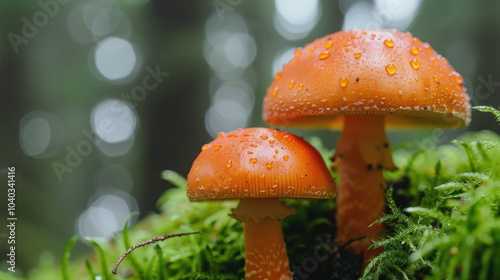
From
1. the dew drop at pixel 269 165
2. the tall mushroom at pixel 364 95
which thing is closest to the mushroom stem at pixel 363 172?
the tall mushroom at pixel 364 95

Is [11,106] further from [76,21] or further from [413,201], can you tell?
[413,201]

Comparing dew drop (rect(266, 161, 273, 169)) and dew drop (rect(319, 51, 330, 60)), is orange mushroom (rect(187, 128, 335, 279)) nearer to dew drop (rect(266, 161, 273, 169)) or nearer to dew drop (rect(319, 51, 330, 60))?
dew drop (rect(266, 161, 273, 169))

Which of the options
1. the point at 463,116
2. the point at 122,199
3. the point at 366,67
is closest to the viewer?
the point at 366,67

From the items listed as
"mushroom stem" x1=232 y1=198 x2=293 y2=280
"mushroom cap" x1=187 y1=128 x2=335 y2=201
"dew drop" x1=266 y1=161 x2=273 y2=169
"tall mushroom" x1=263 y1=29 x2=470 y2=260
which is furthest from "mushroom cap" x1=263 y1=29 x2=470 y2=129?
"mushroom stem" x1=232 y1=198 x2=293 y2=280

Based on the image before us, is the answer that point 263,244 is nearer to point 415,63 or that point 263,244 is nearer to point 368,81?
point 368,81

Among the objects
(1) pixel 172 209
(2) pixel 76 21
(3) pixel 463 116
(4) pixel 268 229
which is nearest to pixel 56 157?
(2) pixel 76 21

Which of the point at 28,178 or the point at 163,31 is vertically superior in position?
the point at 163,31

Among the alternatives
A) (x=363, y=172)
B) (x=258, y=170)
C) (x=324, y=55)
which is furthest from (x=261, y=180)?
(x=363, y=172)
